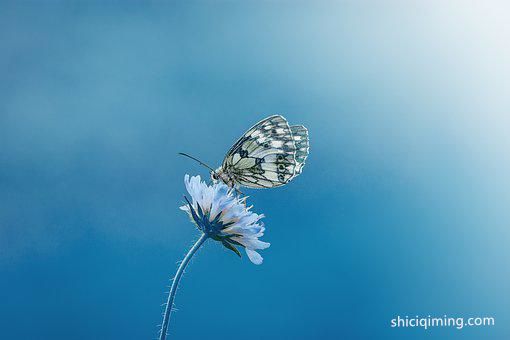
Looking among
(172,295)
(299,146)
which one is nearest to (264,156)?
(299,146)

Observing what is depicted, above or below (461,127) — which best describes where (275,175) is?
below

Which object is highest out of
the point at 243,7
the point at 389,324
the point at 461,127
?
the point at 243,7

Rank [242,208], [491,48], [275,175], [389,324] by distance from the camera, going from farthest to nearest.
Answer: [491,48] → [389,324] → [275,175] → [242,208]

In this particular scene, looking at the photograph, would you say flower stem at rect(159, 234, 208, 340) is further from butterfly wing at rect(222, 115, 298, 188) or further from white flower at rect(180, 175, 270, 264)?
butterfly wing at rect(222, 115, 298, 188)

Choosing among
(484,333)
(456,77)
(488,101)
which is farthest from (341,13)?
(484,333)

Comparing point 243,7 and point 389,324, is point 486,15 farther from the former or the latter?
point 389,324

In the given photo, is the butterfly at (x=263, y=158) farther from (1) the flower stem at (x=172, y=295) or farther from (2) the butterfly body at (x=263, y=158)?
(1) the flower stem at (x=172, y=295)

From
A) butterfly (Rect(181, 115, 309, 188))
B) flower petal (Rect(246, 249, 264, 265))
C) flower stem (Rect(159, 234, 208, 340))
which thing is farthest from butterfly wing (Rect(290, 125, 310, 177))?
flower stem (Rect(159, 234, 208, 340))

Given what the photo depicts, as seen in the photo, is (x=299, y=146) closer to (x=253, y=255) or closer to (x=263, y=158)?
(x=263, y=158)
